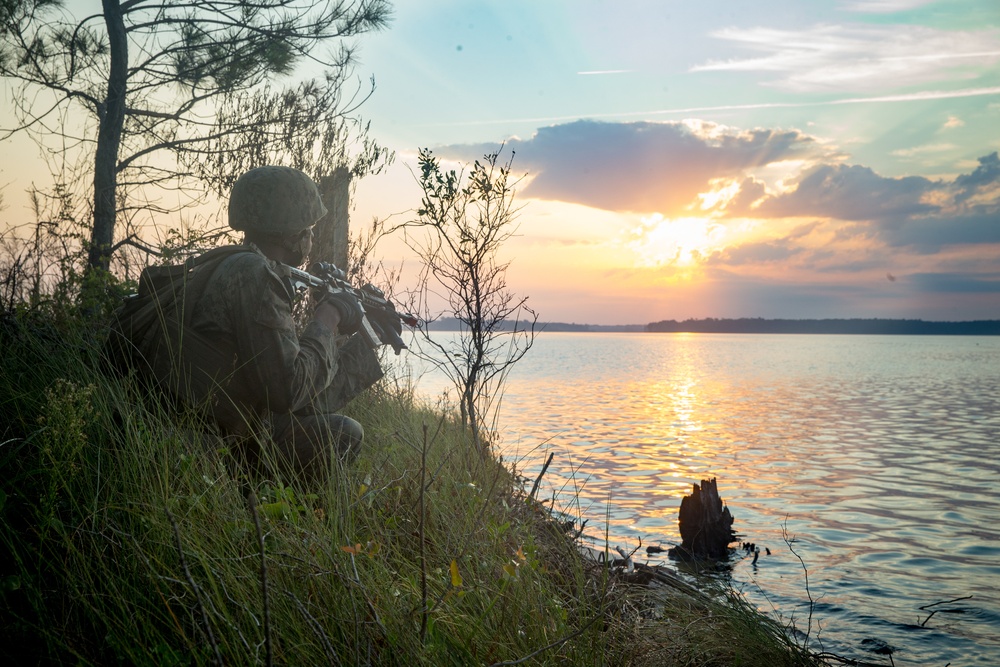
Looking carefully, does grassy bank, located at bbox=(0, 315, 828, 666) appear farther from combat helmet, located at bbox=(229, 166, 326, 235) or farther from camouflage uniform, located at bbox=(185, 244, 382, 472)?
combat helmet, located at bbox=(229, 166, 326, 235)

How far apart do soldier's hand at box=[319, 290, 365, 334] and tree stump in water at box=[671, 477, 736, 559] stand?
4.99m

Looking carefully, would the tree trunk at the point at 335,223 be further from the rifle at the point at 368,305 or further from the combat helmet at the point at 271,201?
the combat helmet at the point at 271,201

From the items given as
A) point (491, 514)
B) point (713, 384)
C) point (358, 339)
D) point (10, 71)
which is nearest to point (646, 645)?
point (491, 514)

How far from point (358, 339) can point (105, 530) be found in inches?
68.6

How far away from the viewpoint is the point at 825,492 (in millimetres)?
11273

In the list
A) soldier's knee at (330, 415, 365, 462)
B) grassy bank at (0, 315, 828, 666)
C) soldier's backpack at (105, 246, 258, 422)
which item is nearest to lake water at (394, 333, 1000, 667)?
grassy bank at (0, 315, 828, 666)

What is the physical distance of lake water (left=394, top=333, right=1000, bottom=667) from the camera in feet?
20.9

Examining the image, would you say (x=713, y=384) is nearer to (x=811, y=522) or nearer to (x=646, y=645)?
(x=811, y=522)

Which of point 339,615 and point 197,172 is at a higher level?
point 197,172

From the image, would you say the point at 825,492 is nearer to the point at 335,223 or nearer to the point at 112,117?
the point at 335,223

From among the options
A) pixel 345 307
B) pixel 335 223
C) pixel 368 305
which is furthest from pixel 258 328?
pixel 335 223

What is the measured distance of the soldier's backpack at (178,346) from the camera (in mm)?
3637

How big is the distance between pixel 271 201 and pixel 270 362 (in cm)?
91

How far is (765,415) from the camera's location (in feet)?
70.3
